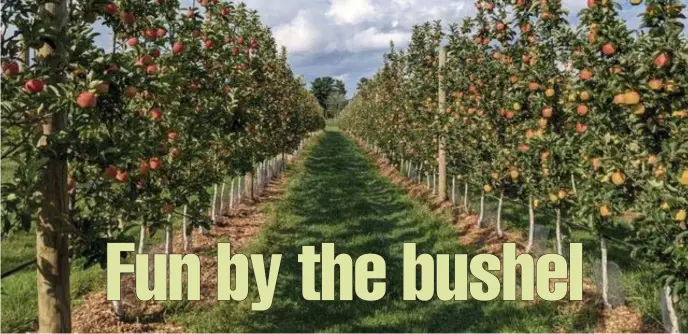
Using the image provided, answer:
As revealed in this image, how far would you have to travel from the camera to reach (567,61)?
7.82 m

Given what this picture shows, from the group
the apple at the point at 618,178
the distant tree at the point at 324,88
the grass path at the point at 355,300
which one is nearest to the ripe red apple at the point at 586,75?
the apple at the point at 618,178

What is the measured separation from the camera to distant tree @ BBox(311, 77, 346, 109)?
142m

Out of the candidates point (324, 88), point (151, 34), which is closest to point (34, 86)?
point (151, 34)

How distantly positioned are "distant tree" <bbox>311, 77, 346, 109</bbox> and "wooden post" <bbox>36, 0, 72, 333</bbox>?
13277 centimetres

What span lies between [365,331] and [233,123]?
13.2 ft

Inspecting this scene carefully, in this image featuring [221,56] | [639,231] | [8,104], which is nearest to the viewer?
[8,104]

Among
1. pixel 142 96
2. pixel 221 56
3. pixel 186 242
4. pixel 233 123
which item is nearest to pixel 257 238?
pixel 186 242

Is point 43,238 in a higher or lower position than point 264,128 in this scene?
lower

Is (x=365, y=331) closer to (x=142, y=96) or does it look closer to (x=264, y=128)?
(x=142, y=96)

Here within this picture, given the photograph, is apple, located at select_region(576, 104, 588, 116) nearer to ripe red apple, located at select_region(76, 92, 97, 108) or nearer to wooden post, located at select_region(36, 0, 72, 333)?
ripe red apple, located at select_region(76, 92, 97, 108)

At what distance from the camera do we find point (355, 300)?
8.26 meters

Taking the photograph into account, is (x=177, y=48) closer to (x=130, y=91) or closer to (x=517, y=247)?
(x=130, y=91)

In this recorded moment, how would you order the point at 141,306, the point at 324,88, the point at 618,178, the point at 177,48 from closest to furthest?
1. the point at 618,178
2. the point at 177,48
3. the point at 141,306
4. the point at 324,88

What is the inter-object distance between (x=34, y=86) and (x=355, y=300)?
5.56 m
